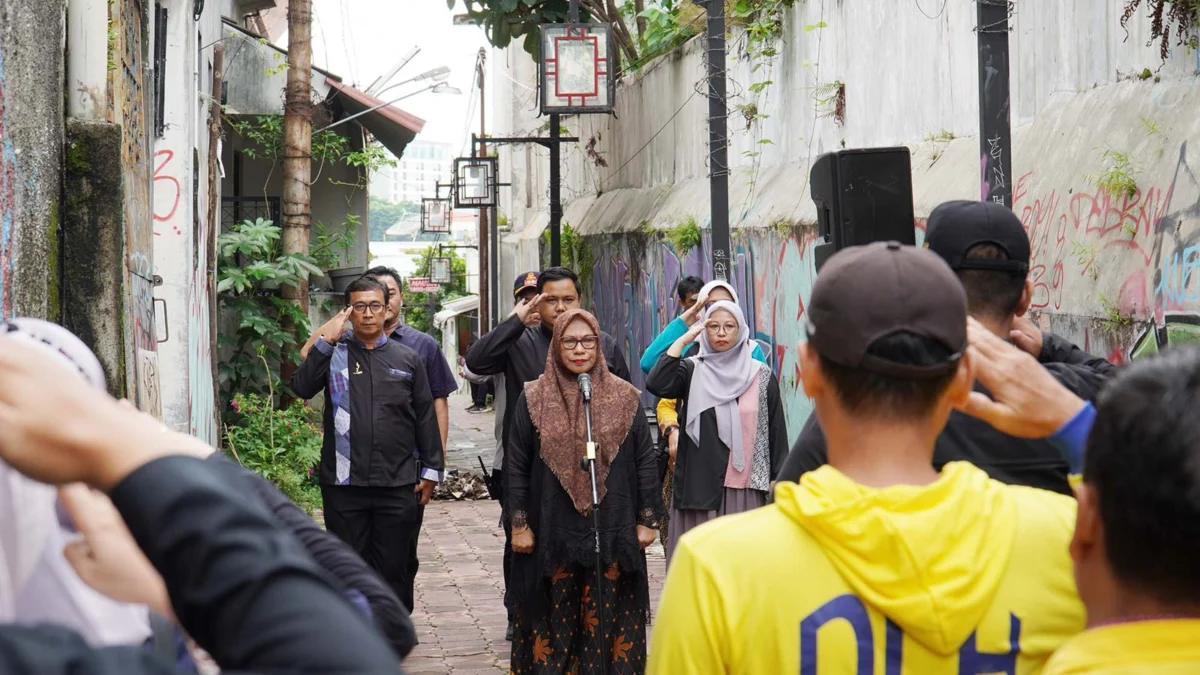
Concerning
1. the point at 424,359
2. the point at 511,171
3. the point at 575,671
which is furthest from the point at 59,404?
the point at 511,171

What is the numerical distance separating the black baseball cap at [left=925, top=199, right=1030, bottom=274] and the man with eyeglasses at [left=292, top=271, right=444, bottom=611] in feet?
16.1

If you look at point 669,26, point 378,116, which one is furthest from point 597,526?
point 378,116

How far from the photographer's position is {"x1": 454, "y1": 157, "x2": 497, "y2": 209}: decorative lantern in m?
25.3

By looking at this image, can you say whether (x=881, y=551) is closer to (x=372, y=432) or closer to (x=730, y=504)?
(x=730, y=504)

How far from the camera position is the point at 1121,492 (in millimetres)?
1709

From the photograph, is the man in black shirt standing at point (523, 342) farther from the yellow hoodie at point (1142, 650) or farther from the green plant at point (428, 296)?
the green plant at point (428, 296)

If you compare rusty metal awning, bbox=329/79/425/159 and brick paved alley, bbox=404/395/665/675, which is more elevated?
rusty metal awning, bbox=329/79/425/159

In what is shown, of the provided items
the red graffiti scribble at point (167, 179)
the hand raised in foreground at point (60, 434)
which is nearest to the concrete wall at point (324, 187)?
the red graffiti scribble at point (167, 179)

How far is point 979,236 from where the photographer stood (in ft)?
10.3

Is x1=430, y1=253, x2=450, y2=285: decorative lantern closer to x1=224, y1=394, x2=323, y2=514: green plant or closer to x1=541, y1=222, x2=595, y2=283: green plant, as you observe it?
x1=541, y1=222, x2=595, y2=283: green plant

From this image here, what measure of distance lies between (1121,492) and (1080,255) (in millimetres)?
5682

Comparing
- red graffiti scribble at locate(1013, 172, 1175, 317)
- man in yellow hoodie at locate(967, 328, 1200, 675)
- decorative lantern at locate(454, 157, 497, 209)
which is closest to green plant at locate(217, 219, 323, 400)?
red graffiti scribble at locate(1013, 172, 1175, 317)

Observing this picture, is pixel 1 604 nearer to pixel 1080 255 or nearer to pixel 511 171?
pixel 1080 255

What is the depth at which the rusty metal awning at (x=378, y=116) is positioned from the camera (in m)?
17.3
